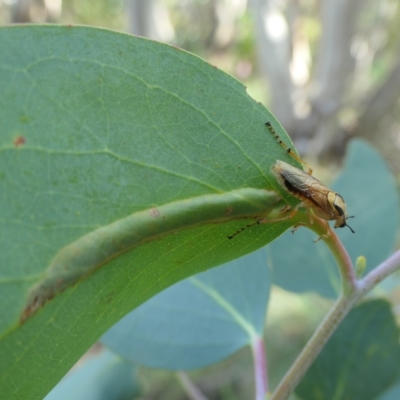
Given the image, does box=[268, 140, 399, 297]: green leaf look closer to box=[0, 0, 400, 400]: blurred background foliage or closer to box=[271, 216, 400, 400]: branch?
box=[271, 216, 400, 400]: branch

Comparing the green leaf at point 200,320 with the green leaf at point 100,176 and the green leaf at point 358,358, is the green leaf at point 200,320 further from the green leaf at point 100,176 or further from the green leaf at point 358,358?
the green leaf at point 100,176

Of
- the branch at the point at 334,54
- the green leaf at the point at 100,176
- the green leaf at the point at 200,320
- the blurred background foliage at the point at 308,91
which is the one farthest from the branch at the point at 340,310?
the branch at the point at 334,54

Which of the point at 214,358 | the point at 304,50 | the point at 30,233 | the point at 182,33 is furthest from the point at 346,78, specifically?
the point at 182,33

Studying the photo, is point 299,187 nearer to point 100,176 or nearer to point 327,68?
point 100,176

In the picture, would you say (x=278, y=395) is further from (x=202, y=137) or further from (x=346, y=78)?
(x=346, y=78)

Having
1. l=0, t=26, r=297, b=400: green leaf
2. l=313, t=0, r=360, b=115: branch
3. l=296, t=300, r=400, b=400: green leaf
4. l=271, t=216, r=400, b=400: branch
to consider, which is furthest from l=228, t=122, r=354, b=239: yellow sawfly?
l=313, t=0, r=360, b=115: branch

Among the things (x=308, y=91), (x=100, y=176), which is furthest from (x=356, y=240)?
(x=308, y=91)
